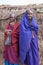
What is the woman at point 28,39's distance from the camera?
4066 mm

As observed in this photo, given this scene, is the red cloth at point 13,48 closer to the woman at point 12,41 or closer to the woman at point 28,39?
the woman at point 12,41

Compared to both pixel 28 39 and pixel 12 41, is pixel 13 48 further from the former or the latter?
pixel 28 39

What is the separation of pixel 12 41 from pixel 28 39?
13.0 inches

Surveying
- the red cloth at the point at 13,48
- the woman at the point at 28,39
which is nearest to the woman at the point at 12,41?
the red cloth at the point at 13,48

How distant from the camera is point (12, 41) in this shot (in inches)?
167

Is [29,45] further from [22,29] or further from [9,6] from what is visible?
[9,6]

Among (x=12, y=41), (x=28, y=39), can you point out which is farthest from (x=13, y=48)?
(x=28, y=39)

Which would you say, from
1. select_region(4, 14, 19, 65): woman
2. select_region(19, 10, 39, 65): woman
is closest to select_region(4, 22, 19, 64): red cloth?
select_region(4, 14, 19, 65): woman

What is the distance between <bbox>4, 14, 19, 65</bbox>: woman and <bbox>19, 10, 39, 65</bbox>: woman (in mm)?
147

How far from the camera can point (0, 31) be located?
5773mm

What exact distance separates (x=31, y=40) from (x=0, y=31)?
1.77 metres

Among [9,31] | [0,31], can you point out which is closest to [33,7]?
[0,31]

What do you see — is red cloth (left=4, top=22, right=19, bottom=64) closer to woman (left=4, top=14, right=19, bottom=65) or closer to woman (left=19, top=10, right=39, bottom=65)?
woman (left=4, top=14, right=19, bottom=65)

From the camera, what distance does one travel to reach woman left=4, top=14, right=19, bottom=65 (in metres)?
4.22
